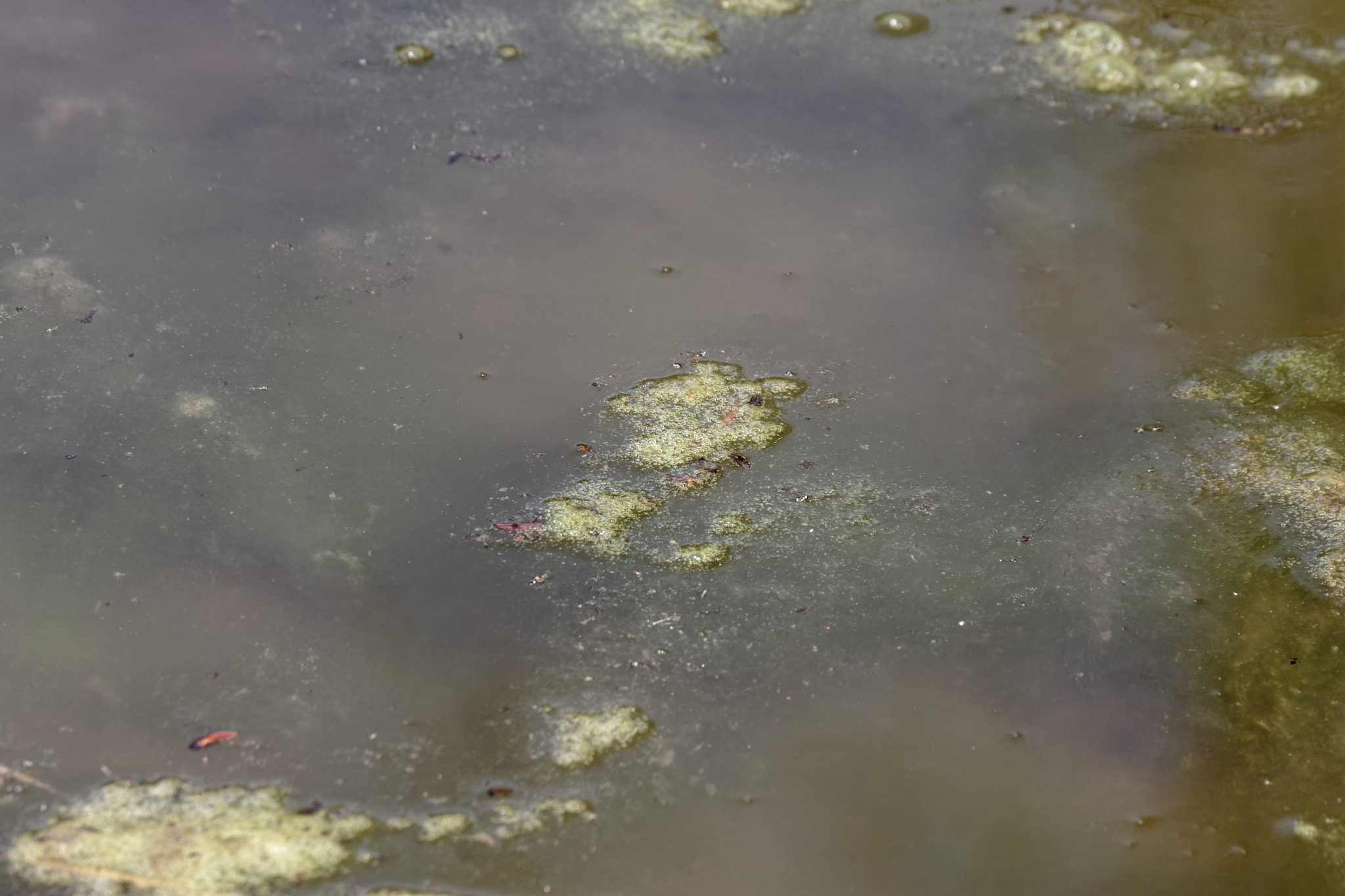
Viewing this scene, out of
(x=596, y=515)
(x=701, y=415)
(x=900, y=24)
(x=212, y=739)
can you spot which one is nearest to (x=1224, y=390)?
(x=701, y=415)

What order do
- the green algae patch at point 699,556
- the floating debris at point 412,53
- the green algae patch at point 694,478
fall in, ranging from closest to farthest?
the green algae patch at point 699,556 → the green algae patch at point 694,478 → the floating debris at point 412,53

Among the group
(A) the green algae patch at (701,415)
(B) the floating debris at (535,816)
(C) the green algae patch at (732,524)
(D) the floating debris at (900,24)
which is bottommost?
(B) the floating debris at (535,816)

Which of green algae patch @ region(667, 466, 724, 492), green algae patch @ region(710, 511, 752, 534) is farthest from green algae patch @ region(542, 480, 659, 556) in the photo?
green algae patch @ region(710, 511, 752, 534)

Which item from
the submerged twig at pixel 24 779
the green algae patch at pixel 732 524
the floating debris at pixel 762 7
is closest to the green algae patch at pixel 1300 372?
the green algae patch at pixel 732 524

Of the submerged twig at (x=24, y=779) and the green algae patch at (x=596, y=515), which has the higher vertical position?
the green algae patch at (x=596, y=515)

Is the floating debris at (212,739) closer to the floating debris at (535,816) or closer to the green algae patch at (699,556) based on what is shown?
the floating debris at (535,816)

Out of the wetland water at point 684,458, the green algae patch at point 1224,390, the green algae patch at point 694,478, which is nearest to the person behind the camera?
the wetland water at point 684,458

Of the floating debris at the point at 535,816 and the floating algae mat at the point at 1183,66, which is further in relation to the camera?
the floating algae mat at the point at 1183,66

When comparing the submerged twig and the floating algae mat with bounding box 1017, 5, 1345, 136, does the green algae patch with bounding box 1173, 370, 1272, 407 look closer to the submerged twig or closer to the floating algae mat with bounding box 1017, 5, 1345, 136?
the floating algae mat with bounding box 1017, 5, 1345, 136
